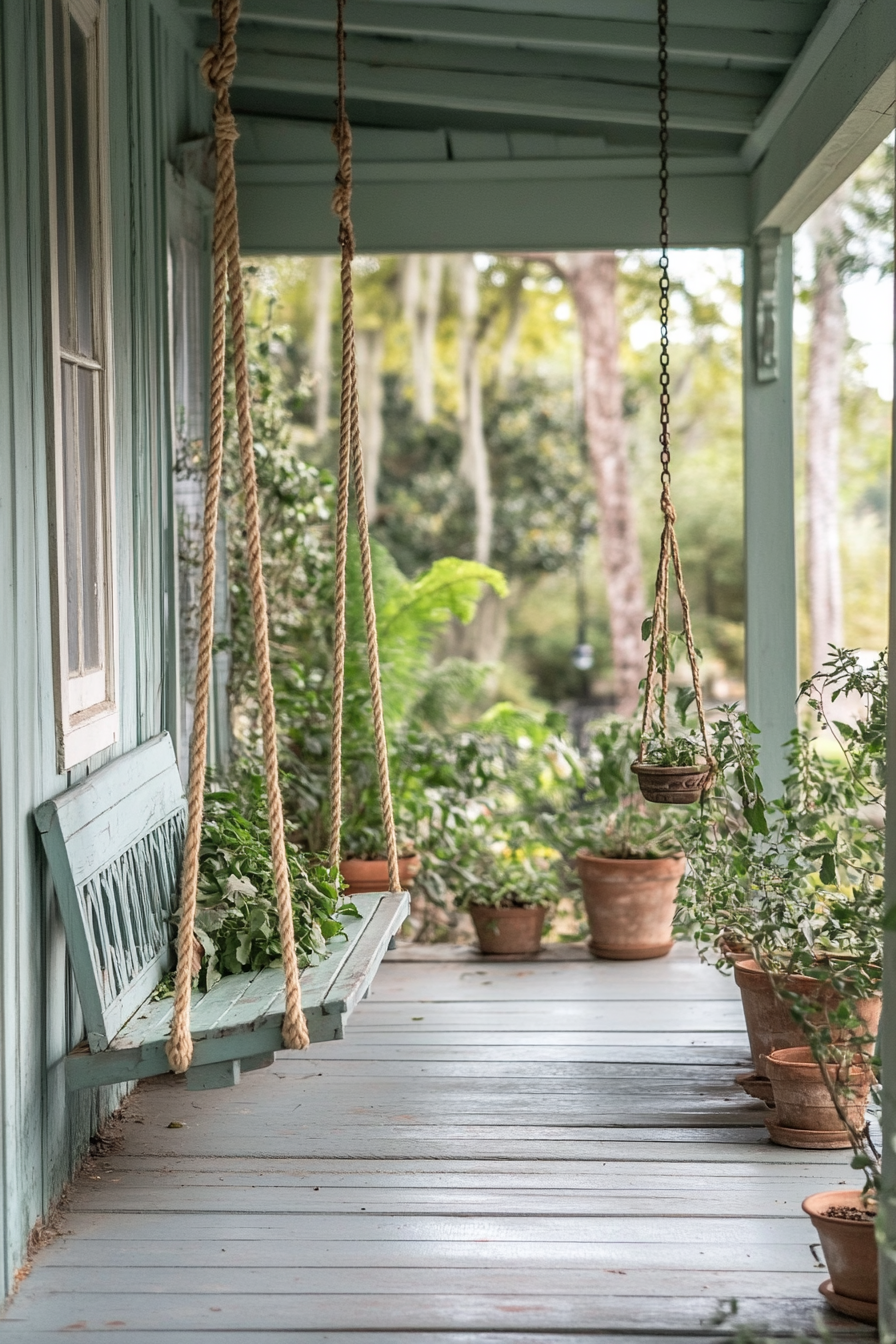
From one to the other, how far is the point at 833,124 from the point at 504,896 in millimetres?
2654

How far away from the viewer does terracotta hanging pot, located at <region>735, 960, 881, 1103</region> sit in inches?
119

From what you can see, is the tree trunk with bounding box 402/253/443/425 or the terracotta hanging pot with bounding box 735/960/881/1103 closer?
the terracotta hanging pot with bounding box 735/960/881/1103

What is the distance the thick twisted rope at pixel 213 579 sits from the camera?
2.26 metres

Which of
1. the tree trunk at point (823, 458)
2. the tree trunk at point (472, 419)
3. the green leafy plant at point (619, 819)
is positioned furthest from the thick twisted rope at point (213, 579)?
the tree trunk at point (823, 458)

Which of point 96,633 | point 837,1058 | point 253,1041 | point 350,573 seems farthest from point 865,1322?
point 350,573

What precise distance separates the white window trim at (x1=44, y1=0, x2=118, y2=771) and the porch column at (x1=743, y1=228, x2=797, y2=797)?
229 centimetres

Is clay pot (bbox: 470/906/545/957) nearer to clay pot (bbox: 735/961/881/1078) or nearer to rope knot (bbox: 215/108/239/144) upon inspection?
clay pot (bbox: 735/961/881/1078)

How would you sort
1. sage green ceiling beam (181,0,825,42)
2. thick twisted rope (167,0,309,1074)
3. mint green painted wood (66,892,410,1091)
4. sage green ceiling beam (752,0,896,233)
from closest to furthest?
thick twisted rope (167,0,309,1074) → mint green painted wood (66,892,410,1091) → sage green ceiling beam (752,0,896,233) → sage green ceiling beam (181,0,825,42)

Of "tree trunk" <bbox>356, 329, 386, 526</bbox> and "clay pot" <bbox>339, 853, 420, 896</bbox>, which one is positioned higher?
"tree trunk" <bbox>356, 329, 386, 526</bbox>

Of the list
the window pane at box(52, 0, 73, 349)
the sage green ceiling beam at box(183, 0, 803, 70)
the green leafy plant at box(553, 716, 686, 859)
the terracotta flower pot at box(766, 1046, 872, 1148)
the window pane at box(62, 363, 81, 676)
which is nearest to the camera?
the window pane at box(52, 0, 73, 349)

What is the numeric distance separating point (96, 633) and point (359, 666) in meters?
2.16

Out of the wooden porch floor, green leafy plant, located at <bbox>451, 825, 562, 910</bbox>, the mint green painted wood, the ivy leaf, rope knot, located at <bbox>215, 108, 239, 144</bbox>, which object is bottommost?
the wooden porch floor

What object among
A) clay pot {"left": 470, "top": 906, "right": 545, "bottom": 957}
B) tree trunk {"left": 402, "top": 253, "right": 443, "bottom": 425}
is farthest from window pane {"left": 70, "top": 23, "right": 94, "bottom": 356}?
tree trunk {"left": 402, "top": 253, "right": 443, "bottom": 425}

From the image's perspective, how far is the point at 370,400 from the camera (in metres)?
10.2
